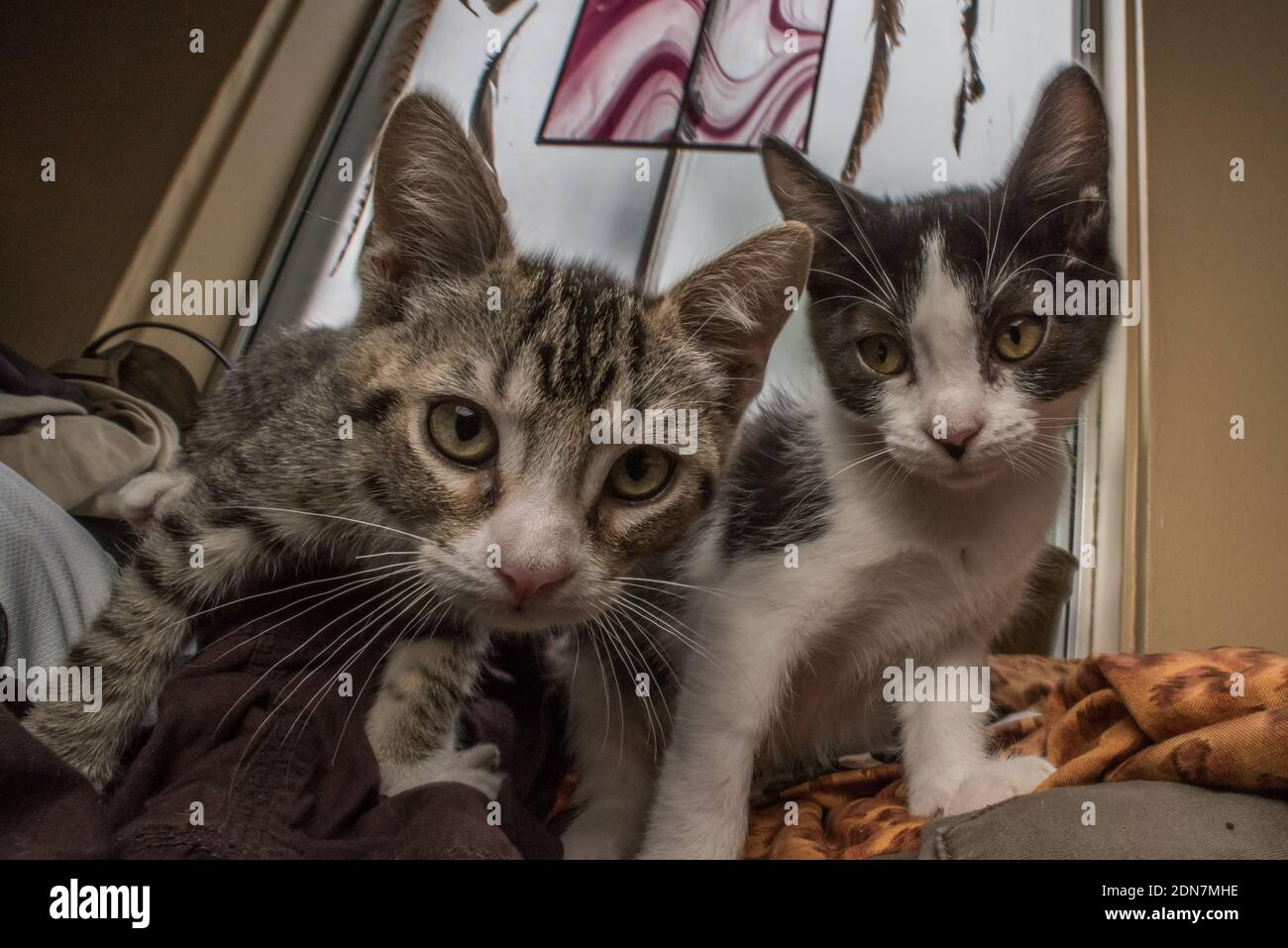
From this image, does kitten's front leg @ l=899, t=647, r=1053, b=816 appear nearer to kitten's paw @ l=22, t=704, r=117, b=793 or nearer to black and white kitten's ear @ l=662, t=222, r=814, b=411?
black and white kitten's ear @ l=662, t=222, r=814, b=411

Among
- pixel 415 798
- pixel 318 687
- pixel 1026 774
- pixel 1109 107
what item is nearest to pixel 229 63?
pixel 318 687

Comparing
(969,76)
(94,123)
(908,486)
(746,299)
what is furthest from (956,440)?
(94,123)

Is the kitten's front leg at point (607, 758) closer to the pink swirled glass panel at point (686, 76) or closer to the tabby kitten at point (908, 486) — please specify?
the tabby kitten at point (908, 486)

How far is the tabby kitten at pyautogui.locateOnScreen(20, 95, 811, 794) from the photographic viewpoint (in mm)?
710

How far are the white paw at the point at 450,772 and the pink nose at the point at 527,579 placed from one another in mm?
259

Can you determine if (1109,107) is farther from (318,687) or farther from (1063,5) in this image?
(318,687)

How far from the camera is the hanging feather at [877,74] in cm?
112

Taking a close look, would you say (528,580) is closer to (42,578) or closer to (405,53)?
(42,578)

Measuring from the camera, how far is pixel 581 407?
2.46 feet

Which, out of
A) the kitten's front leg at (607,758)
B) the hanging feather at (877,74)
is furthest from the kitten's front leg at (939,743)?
the hanging feather at (877,74)

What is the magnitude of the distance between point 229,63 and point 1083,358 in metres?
1.21

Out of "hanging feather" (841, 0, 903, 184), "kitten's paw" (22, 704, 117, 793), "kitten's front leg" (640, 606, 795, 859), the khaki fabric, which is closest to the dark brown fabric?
"kitten's paw" (22, 704, 117, 793)

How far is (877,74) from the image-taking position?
3.68ft

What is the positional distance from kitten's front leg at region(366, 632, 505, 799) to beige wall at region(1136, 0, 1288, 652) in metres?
0.81
